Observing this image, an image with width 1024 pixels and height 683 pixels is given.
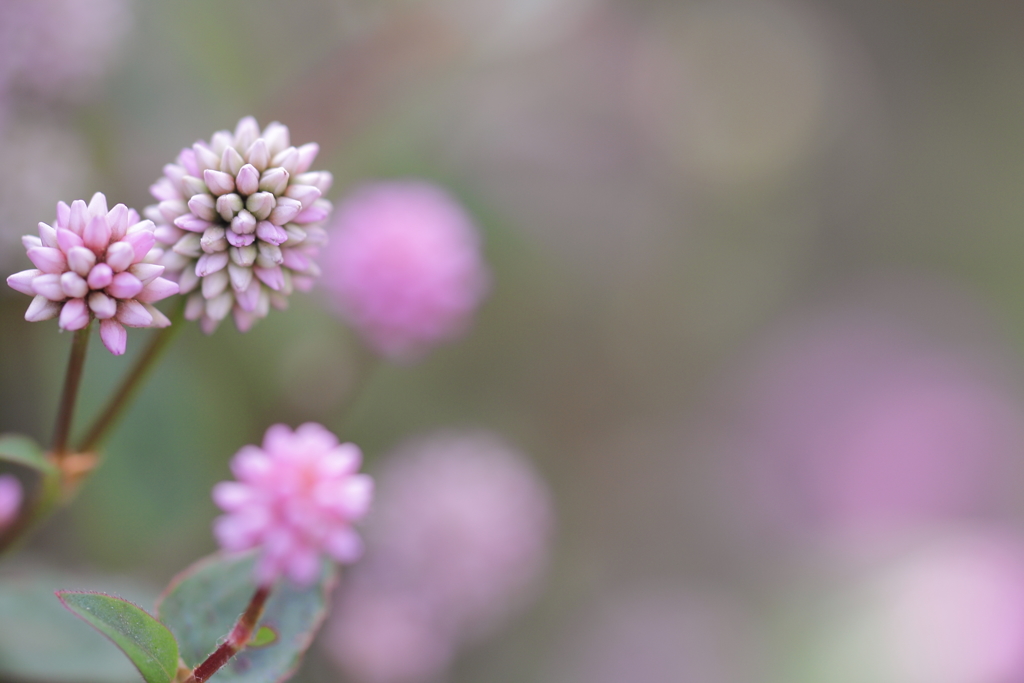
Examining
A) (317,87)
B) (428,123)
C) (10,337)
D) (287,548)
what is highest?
(428,123)

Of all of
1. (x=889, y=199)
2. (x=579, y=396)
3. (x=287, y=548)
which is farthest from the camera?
(x=889, y=199)

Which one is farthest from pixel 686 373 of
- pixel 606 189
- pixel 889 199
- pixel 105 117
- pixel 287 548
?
pixel 287 548

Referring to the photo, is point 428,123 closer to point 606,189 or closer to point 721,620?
point 606,189

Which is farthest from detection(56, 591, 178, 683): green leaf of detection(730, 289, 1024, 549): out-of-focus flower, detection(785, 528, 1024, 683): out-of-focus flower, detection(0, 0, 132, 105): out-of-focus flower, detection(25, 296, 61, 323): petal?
detection(730, 289, 1024, 549): out-of-focus flower

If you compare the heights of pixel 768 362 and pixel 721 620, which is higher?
pixel 768 362

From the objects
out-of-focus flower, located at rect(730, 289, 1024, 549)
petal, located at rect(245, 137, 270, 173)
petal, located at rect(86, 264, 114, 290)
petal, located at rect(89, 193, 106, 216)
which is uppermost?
out-of-focus flower, located at rect(730, 289, 1024, 549)

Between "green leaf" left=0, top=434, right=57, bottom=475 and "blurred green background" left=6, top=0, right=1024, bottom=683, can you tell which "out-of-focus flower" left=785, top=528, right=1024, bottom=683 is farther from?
"green leaf" left=0, top=434, right=57, bottom=475

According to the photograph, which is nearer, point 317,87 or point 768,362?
point 317,87

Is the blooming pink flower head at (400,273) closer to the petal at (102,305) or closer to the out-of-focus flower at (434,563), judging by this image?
the out-of-focus flower at (434,563)
